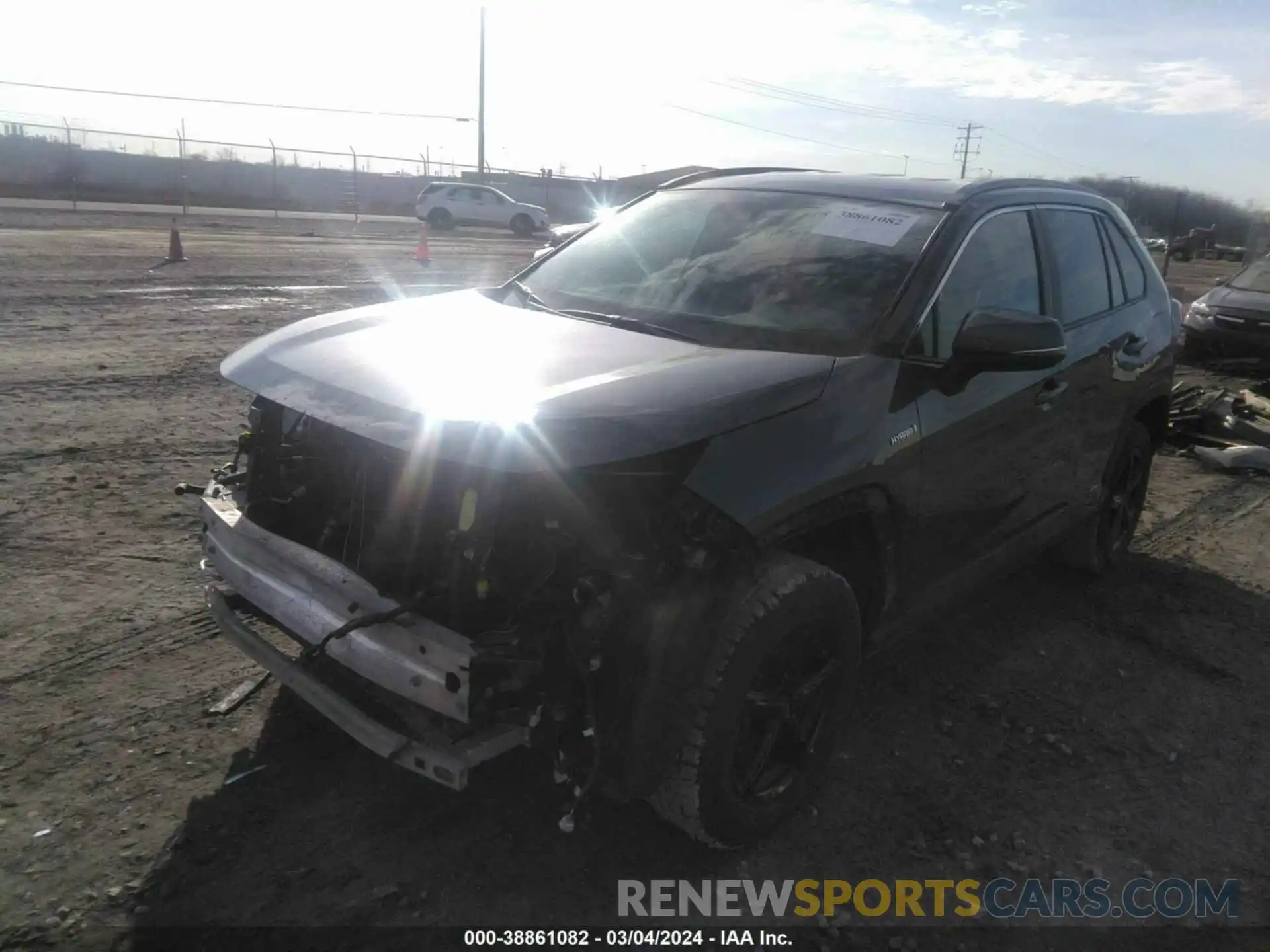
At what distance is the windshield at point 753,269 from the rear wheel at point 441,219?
2939 centimetres

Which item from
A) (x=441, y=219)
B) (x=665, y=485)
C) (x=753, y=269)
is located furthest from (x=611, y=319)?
(x=441, y=219)

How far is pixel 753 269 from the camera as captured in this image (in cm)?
358

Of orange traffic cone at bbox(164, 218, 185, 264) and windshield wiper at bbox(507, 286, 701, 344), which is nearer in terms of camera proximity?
windshield wiper at bbox(507, 286, 701, 344)

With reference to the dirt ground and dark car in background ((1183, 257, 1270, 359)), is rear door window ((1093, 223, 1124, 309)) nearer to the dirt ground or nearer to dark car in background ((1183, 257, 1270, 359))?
the dirt ground

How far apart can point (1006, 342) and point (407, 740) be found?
214cm

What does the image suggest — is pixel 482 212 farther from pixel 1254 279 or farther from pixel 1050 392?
pixel 1050 392

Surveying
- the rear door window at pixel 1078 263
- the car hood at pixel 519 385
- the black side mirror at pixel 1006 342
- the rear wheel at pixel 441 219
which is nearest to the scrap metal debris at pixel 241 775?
the car hood at pixel 519 385

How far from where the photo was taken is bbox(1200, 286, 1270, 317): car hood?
1223 cm

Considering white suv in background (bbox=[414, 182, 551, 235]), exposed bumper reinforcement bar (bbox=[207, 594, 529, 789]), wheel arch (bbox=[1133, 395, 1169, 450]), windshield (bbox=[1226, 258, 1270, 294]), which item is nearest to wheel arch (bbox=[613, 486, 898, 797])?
exposed bumper reinforcement bar (bbox=[207, 594, 529, 789])

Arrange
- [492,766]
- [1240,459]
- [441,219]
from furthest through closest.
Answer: [441,219] < [1240,459] < [492,766]

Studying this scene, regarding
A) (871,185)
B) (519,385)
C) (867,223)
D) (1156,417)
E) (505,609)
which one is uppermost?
(871,185)

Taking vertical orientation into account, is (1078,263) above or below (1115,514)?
above

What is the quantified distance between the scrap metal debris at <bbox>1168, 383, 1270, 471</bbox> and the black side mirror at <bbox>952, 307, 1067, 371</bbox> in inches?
211

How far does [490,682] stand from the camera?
234 cm
